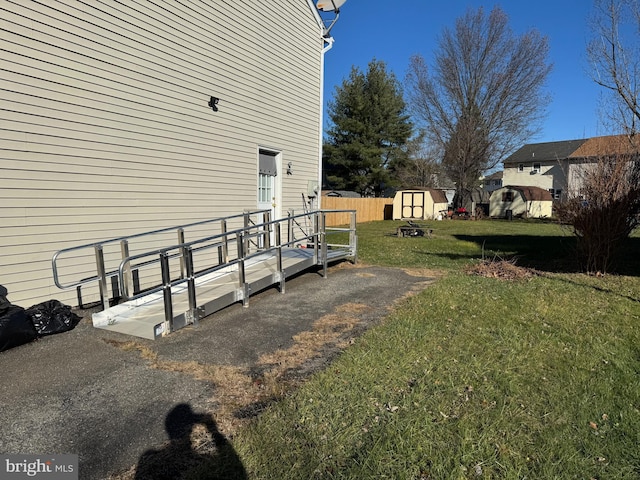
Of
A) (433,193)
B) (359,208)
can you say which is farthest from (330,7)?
(433,193)

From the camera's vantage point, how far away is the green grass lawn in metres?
2.38

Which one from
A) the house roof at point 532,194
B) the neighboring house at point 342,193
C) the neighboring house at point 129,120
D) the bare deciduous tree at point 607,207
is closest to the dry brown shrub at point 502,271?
the bare deciduous tree at point 607,207

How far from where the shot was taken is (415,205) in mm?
28062

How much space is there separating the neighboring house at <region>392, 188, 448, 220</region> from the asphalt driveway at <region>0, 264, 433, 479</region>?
2293 cm

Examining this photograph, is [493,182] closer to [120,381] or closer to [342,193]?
[342,193]

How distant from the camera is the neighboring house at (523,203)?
96.5ft

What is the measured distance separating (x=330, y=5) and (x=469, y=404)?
Result: 1127 cm

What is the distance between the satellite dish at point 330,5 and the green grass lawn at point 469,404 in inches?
366

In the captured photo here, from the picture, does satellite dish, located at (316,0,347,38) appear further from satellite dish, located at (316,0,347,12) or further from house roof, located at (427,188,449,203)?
house roof, located at (427,188,449,203)

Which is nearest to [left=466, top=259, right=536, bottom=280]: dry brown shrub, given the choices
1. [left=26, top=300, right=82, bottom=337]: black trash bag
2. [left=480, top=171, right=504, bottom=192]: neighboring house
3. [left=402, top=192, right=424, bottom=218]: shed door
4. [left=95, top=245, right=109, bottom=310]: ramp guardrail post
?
[left=95, top=245, right=109, bottom=310]: ramp guardrail post

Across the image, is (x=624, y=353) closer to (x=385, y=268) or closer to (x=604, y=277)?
(x=604, y=277)

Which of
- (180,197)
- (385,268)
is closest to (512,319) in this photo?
(385,268)

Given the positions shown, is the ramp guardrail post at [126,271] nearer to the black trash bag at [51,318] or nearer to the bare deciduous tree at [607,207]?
the black trash bag at [51,318]

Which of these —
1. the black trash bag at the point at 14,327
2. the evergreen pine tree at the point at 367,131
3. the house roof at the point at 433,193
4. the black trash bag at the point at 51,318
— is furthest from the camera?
the evergreen pine tree at the point at 367,131
